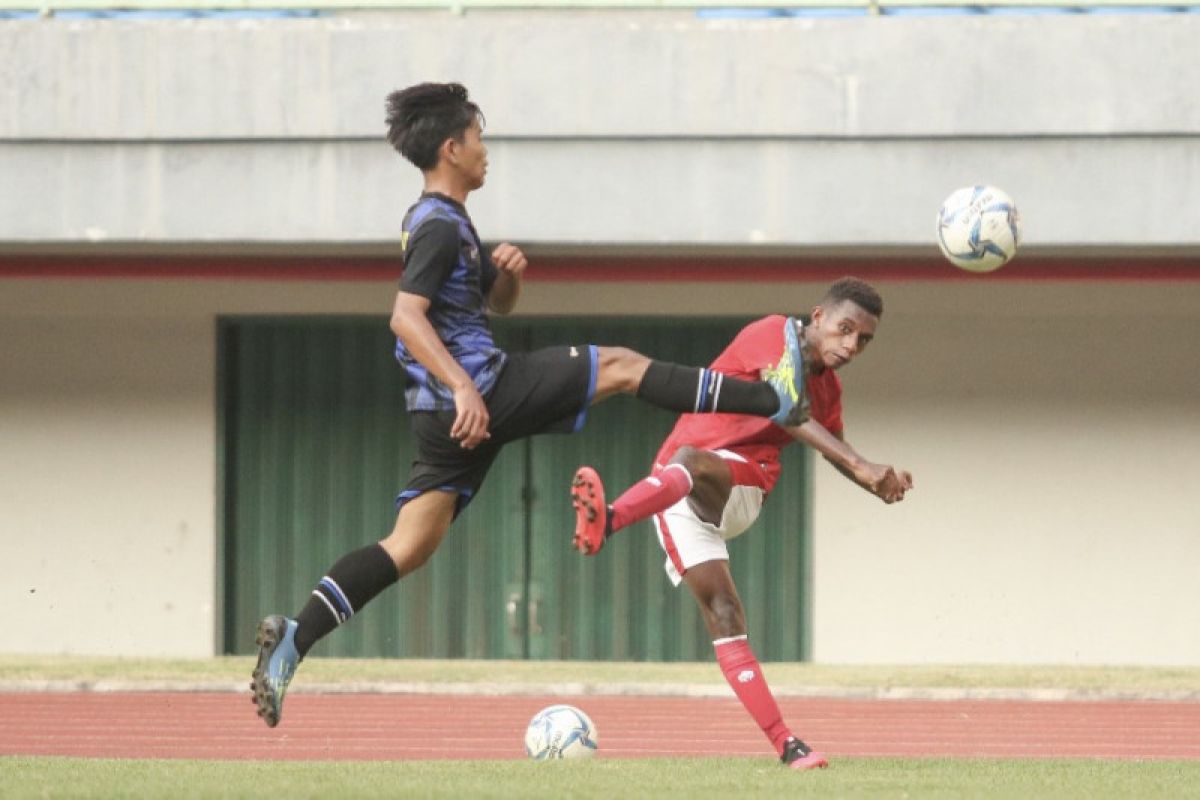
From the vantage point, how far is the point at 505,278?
301 inches

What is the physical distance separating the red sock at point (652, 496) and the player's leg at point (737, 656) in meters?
0.52

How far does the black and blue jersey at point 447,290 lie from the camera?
23.9 ft

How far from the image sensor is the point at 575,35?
15.3 m

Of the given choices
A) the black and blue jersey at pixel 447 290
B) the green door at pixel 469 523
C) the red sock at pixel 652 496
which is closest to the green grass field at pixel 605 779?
the red sock at pixel 652 496

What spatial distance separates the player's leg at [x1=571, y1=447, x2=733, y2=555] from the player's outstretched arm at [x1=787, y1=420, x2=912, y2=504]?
363 millimetres

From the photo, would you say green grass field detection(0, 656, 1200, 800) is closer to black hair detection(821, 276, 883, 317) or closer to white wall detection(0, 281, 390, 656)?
black hair detection(821, 276, 883, 317)

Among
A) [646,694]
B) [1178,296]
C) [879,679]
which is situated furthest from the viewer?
[1178,296]

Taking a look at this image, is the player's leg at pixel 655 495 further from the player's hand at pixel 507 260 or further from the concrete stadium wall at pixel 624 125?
the concrete stadium wall at pixel 624 125

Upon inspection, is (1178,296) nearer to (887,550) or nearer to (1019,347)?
(1019,347)

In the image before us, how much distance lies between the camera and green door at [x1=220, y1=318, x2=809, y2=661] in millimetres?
17766

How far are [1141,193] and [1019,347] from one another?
107 inches

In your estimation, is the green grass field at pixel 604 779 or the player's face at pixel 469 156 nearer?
the green grass field at pixel 604 779

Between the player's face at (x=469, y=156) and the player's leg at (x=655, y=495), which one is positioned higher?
the player's face at (x=469, y=156)

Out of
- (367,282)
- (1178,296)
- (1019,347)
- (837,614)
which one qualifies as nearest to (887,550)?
(837,614)
